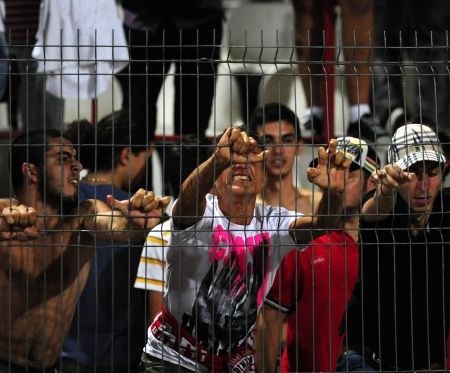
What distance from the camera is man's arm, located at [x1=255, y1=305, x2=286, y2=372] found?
21.0 feet

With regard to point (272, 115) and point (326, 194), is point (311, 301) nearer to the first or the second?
point (326, 194)

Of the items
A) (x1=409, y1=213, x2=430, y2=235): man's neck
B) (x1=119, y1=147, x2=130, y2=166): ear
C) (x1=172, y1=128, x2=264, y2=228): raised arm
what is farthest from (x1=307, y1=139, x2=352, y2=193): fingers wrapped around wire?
(x1=119, y1=147, x2=130, y2=166): ear

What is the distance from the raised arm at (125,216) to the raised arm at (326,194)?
70 cm

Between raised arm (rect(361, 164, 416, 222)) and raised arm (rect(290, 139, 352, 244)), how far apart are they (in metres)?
0.15

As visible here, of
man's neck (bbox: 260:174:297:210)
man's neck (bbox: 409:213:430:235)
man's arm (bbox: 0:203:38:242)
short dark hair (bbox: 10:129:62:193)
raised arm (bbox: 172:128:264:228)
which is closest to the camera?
raised arm (bbox: 172:128:264:228)

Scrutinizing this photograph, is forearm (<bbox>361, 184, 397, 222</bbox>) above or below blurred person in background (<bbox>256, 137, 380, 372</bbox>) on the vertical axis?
above

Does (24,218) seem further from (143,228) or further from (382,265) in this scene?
(382,265)

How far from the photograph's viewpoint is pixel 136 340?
676 centimetres

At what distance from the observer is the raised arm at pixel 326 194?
232 inches

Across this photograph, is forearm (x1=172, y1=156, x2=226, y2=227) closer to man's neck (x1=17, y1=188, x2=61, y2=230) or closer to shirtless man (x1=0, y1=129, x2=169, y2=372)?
shirtless man (x1=0, y1=129, x2=169, y2=372)

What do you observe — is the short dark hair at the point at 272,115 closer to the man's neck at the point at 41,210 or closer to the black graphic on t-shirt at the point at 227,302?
the black graphic on t-shirt at the point at 227,302

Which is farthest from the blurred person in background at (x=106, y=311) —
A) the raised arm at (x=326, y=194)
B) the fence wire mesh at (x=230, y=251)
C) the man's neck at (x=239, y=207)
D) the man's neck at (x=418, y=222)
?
the man's neck at (x=418, y=222)

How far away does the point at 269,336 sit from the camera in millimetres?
6562

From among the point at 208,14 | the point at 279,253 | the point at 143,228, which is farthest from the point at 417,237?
the point at 208,14
